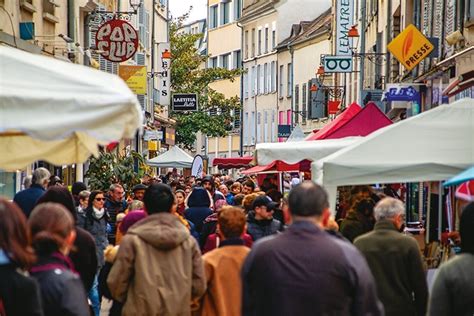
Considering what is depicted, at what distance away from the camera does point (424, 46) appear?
2677 cm

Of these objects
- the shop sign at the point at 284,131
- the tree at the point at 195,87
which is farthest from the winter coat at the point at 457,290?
the shop sign at the point at 284,131

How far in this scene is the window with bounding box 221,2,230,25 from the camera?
9181 centimetres

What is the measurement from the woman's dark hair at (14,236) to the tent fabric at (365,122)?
43.0 ft

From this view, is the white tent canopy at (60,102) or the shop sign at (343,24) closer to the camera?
the white tent canopy at (60,102)

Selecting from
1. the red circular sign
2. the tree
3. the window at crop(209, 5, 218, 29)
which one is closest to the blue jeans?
the red circular sign

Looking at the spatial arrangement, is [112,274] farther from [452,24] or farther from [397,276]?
[452,24]

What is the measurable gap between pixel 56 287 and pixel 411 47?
64.3 ft

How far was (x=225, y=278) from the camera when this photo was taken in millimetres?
11039

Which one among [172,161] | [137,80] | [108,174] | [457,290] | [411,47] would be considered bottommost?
[172,161]

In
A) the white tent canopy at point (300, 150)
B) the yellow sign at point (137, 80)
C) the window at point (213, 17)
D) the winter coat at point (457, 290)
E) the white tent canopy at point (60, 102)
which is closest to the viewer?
the white tent canopy at point (60, 102)

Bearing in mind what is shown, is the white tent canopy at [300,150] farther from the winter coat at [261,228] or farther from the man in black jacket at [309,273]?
the man in black jacket at [309,273]

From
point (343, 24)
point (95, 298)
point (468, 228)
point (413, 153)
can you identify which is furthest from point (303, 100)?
point (468, 228)

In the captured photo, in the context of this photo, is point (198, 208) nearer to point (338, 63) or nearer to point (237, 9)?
point (338, 63)

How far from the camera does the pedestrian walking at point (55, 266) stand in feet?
26.5
